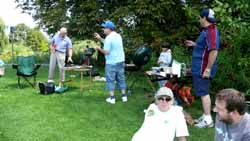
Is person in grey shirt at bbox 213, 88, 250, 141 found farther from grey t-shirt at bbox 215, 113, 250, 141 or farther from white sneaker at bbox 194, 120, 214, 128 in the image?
white sneaker at bbox 194, 120, 214, 128

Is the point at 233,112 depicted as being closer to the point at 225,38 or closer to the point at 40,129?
the point at 40,129

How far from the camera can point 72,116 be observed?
7.03 metres

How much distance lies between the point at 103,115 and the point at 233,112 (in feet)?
14.8

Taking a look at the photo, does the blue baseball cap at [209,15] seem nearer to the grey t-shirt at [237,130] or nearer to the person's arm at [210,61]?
the person's arm at [210,61]

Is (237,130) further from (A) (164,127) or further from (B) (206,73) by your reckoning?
(B) (206,73)

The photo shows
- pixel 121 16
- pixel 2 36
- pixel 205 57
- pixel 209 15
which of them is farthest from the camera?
pixel 2 36

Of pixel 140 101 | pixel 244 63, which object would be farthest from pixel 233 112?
pixel 140 101

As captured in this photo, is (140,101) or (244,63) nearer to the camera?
(244,63)

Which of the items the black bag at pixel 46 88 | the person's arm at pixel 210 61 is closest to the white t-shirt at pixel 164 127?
the person's arm at pixel 210 61

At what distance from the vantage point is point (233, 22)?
5.77 meters

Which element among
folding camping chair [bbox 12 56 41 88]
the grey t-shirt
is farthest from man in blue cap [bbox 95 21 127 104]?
the grey t-shirt

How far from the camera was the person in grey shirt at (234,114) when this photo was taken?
8.77ft

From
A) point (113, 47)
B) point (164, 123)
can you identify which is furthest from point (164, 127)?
point (113, 47)

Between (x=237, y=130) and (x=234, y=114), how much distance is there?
13 cm
